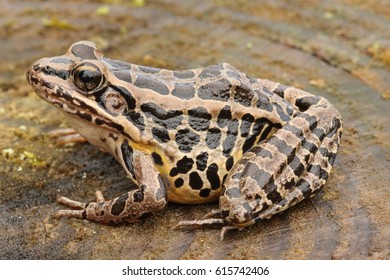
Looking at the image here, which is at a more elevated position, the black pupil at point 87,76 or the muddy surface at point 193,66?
the black pupil at point 87,76

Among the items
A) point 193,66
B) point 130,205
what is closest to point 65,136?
point 130,205

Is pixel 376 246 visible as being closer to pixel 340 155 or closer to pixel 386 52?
pixel 340 155

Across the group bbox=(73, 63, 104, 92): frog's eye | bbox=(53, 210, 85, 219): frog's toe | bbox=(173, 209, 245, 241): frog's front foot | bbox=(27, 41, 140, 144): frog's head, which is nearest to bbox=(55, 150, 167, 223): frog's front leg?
bbox=(53, 210, 85, 219): frog's toe

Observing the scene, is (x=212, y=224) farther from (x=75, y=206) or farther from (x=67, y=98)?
(x=67, y=98)

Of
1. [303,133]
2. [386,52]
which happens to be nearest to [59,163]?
[303,133]

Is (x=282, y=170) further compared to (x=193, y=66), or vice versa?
(x=193, y=66)

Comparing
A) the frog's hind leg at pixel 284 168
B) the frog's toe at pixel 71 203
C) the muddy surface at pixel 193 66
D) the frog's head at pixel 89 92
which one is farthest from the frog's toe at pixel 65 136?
the frog's hind leg at pixel 284 168

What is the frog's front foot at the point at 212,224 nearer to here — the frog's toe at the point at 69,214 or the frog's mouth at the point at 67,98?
the frog's toe at the point at 69,214
